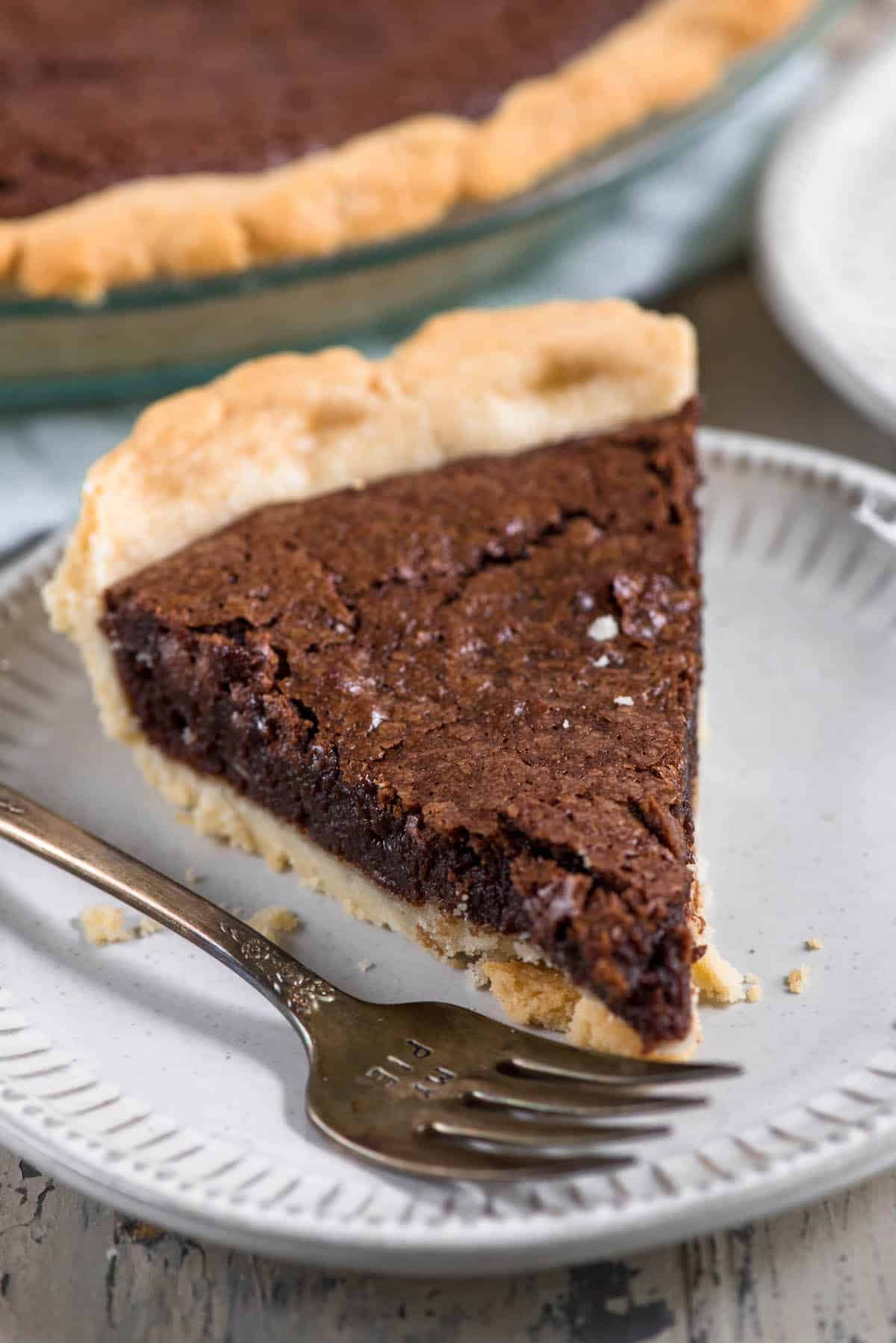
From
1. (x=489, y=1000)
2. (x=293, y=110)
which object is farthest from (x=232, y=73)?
(x=489, y=1000)

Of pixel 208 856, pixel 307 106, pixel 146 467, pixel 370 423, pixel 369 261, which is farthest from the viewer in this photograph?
pixel 307 106

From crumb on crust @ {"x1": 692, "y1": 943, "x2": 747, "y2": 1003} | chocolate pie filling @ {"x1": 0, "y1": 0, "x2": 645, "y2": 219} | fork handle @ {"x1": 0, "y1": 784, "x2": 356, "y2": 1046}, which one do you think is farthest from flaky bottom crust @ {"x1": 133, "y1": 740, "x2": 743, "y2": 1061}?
chocolate pie filling @ {"x1": 0, "y1": 0, "x2": 645, "y2": 219}

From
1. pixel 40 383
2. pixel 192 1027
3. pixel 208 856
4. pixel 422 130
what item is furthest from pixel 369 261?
pixel 192 1027

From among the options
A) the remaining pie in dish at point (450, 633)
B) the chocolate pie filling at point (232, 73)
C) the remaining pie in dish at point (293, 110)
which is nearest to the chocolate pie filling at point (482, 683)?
the remaining pie in dish at point (450, 633)

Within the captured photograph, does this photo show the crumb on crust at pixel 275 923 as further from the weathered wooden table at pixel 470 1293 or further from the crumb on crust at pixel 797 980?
the crumb on crust at pixel 797 980

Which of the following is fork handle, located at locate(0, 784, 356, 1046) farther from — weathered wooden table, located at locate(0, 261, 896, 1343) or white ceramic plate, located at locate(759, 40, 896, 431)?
white ceramic plate, located at locate(759, 40, 896, 431)

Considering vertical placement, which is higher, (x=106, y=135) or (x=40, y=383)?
(x=106, y=135)

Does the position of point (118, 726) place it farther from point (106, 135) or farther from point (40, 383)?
point (106, 135)
